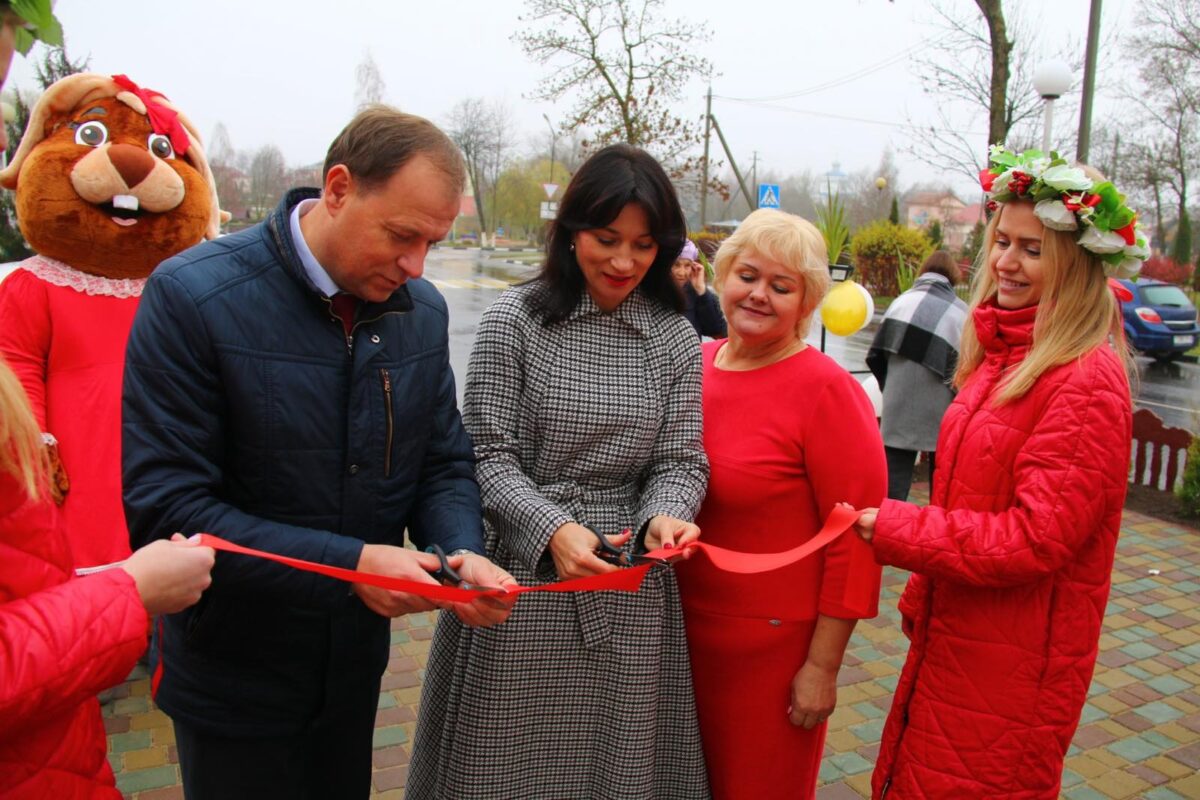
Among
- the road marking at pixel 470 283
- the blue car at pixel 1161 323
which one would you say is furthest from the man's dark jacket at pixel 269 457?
the road marking at pixel 470 283

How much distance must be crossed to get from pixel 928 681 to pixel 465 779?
1.18m

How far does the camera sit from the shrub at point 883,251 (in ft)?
70.5

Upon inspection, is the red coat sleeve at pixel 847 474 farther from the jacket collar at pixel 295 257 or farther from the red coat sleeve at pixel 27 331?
the red coat sleeve at pixel 27 331

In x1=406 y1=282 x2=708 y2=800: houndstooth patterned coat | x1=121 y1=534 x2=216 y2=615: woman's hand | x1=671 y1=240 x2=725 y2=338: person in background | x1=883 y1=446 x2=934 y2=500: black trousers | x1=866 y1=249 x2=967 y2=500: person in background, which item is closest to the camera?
x1=121 y1=534 x2=216 y2=615: woman's hand

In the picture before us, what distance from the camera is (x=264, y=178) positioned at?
4884cm

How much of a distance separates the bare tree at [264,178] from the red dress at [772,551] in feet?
160

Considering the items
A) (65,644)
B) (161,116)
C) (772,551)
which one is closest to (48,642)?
(65,644)

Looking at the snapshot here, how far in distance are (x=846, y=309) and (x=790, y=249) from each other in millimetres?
4292

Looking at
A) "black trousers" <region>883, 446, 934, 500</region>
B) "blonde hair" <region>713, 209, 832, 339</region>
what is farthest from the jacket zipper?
"black trousers" <region>883, 446, 934, 500</region>

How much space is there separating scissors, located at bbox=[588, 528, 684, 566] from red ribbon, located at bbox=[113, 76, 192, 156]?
289 cm

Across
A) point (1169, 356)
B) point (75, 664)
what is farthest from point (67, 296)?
point (1169, 356)

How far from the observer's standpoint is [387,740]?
12.0 feet

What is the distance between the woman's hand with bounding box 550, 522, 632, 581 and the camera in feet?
6.63

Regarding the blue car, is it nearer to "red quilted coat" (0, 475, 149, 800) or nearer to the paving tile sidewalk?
the paving tile sidewalk
